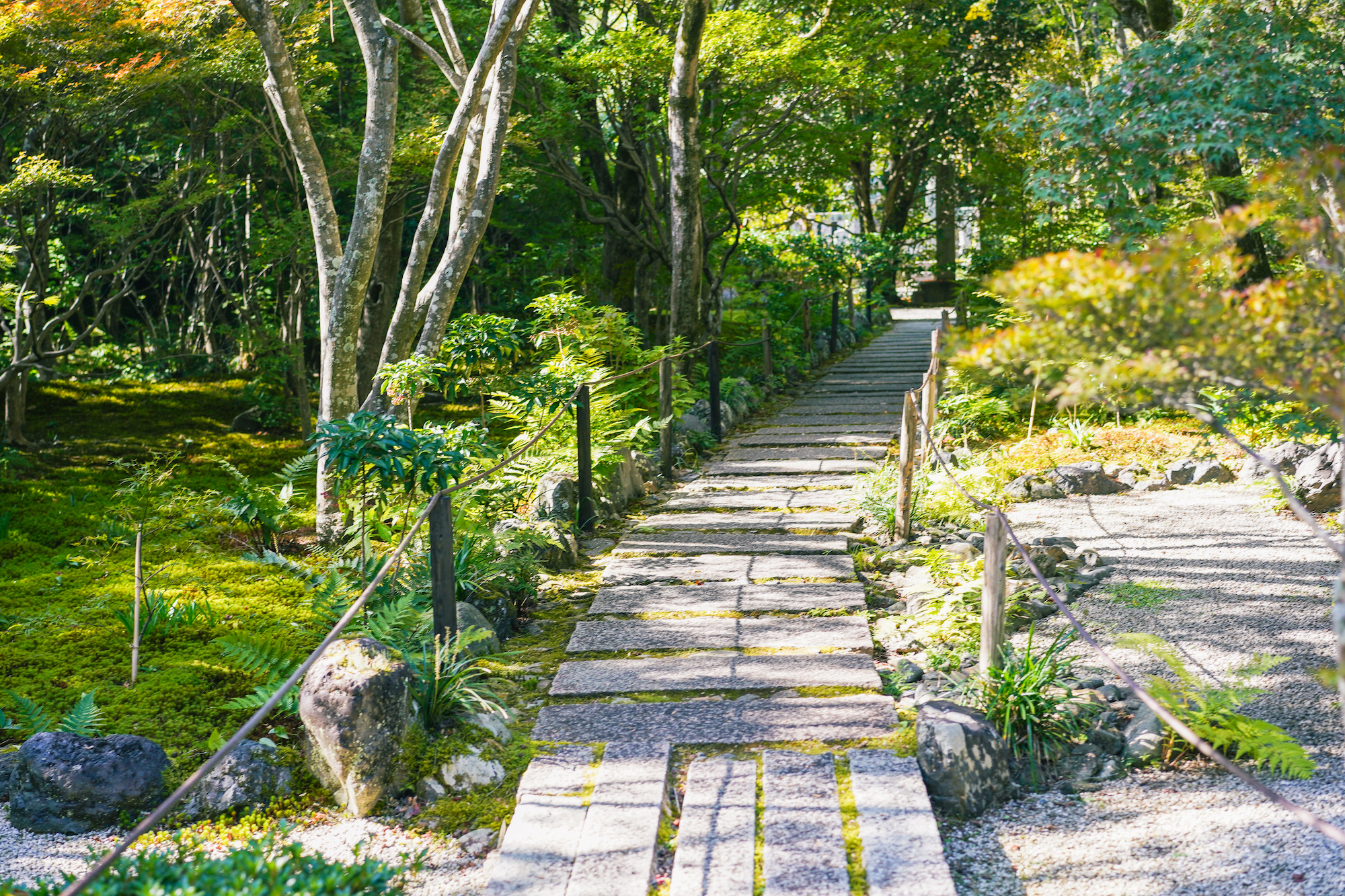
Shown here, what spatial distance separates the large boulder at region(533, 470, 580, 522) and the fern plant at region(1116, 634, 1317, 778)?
3630mm

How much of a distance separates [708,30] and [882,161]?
16661mm

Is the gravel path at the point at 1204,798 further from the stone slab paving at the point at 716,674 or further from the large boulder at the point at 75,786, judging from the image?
the large boulder at the point at 75,786

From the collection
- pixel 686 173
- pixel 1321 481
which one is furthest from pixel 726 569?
pixel 686 173

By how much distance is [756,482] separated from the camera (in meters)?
8.12

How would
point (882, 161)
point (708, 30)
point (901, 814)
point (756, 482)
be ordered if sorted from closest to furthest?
point (901, 814)
point (756, 482)
point (708, 30)
point (882, 161)

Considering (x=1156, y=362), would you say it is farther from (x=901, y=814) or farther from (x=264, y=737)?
(x=264, y=737)

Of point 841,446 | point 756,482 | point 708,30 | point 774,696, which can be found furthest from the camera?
point 708,30

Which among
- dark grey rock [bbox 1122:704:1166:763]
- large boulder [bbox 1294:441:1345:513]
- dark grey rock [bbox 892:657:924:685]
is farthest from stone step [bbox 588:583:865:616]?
large boulder [bbox 1294:441:1345:513]

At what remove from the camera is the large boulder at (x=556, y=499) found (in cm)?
667

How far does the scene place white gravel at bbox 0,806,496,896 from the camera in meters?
3.25

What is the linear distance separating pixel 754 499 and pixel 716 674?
3105mm

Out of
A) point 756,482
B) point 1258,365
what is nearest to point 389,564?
point 1258,365

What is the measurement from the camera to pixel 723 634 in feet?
16.5

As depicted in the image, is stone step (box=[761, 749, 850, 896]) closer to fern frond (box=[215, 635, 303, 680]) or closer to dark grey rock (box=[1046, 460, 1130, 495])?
fern frond (box=[215, 635, 303, 680])
